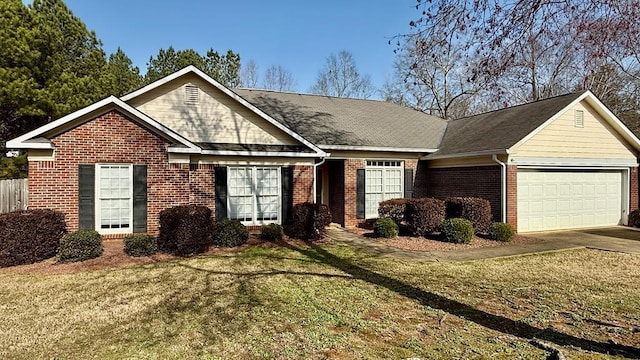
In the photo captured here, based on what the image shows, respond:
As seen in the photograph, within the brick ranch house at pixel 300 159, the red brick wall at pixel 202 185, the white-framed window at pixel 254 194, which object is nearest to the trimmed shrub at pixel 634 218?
the brick ranch house at pixel 300 159

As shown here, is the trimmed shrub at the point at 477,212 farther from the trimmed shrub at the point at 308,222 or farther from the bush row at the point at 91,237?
the bush row at the point at 91,237

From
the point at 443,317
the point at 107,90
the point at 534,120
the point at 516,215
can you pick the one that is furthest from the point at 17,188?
the point at 534,120

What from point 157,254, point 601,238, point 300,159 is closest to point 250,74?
point 300,159

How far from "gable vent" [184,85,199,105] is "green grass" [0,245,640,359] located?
6170 mm

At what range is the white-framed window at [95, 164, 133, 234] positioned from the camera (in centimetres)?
1092

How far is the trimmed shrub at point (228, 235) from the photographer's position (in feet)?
35.5

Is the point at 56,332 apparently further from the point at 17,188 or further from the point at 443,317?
the point at 17,188

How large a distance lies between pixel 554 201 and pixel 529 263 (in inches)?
257

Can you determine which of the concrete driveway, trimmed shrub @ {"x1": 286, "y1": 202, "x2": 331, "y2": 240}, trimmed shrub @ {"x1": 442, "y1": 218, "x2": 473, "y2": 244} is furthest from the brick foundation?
trimmed shrub @ {"x1": 286, "y1": 202, "x2": 331, "y2": 240}

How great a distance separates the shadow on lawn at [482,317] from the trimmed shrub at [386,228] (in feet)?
12.3

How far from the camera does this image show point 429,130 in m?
18.6

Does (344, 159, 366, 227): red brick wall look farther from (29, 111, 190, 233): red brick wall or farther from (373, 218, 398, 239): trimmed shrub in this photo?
(29, 111, 190, 233): red brick wall

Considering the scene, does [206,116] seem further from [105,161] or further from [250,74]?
[250,74]

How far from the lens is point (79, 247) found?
30.0 ft
